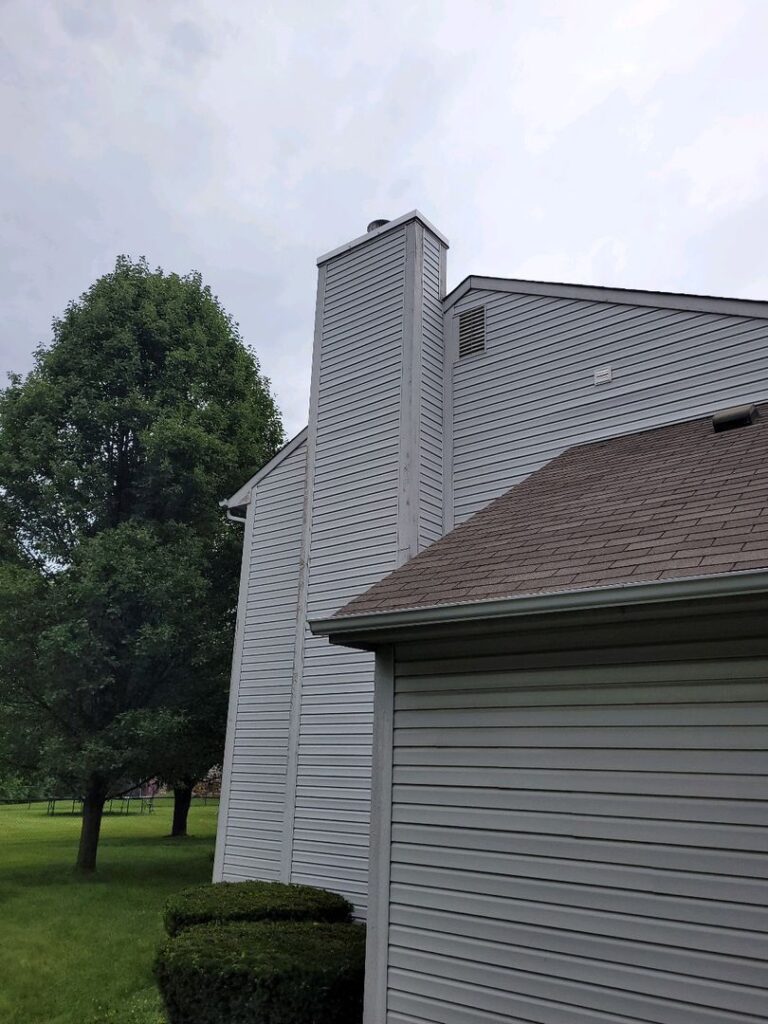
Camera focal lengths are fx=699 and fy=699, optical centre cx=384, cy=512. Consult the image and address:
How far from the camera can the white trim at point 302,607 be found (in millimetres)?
8625

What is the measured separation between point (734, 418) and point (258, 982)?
6.10 meters

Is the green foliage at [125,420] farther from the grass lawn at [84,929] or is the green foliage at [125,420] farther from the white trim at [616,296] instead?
the white trim at [616,296]

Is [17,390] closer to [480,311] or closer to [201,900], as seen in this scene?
[480,311]

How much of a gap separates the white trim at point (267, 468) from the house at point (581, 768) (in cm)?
576

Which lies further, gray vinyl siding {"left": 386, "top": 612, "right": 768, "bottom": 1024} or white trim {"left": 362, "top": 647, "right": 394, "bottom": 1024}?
white trim {"left": 362, "top": 647, "right": 394, "bottom": 1024}

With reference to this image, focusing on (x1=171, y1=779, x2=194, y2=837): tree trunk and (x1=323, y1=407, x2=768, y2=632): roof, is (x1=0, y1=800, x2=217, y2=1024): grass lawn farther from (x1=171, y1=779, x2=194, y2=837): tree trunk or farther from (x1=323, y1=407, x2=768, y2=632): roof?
(x1=323, y1=407, x2=768, y2=632): roof

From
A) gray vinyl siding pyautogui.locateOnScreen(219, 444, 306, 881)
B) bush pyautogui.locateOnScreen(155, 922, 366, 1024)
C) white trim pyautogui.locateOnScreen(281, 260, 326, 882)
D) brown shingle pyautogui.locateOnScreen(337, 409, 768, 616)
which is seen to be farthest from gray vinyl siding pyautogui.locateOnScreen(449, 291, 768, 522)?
bush pyautogui.locateOnScreen(155, 922, 366, 1024)

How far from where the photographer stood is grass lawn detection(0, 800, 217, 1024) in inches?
268

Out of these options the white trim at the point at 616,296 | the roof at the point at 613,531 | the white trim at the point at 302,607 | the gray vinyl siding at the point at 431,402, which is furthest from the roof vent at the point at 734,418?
the white trim at the point at 302,607

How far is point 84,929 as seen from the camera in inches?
382

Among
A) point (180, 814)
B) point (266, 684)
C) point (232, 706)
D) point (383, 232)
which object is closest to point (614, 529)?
point (266, 684)

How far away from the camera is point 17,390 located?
15.4m

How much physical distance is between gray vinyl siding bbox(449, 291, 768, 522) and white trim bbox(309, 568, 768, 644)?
13.3ft

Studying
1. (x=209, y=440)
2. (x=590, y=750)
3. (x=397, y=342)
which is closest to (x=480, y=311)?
(x=397, y=342)
